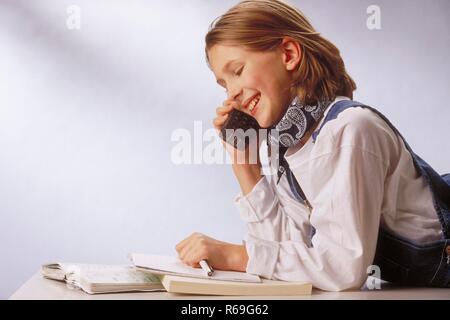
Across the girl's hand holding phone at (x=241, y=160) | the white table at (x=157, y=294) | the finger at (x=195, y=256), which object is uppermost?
the girl's hand holding phone at (x=241, y=160)

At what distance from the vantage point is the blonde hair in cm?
138

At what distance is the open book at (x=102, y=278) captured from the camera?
0.98 metres

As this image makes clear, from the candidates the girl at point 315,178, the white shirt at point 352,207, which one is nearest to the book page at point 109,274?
the girl at point 315,178

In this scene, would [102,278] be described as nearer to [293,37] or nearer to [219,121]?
[219,121]

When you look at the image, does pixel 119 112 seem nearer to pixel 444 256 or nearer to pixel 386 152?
pixel 386 152

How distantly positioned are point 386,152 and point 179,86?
1.94 ft

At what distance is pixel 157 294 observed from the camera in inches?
39.3

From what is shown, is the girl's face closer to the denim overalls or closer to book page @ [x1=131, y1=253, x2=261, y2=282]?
the denim overalls

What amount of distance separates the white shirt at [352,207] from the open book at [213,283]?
0.08 metres

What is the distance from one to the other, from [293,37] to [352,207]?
0.50 meters

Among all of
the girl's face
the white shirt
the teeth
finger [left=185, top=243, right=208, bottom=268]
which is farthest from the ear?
finger [left=185, top=243, right=208, bottom=268]

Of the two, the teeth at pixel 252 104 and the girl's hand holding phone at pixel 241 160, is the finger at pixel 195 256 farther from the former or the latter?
the teeth at pixel 252 104

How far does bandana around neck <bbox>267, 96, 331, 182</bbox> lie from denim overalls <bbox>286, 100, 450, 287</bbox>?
78mm

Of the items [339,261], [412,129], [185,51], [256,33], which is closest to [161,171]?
[185,51]
